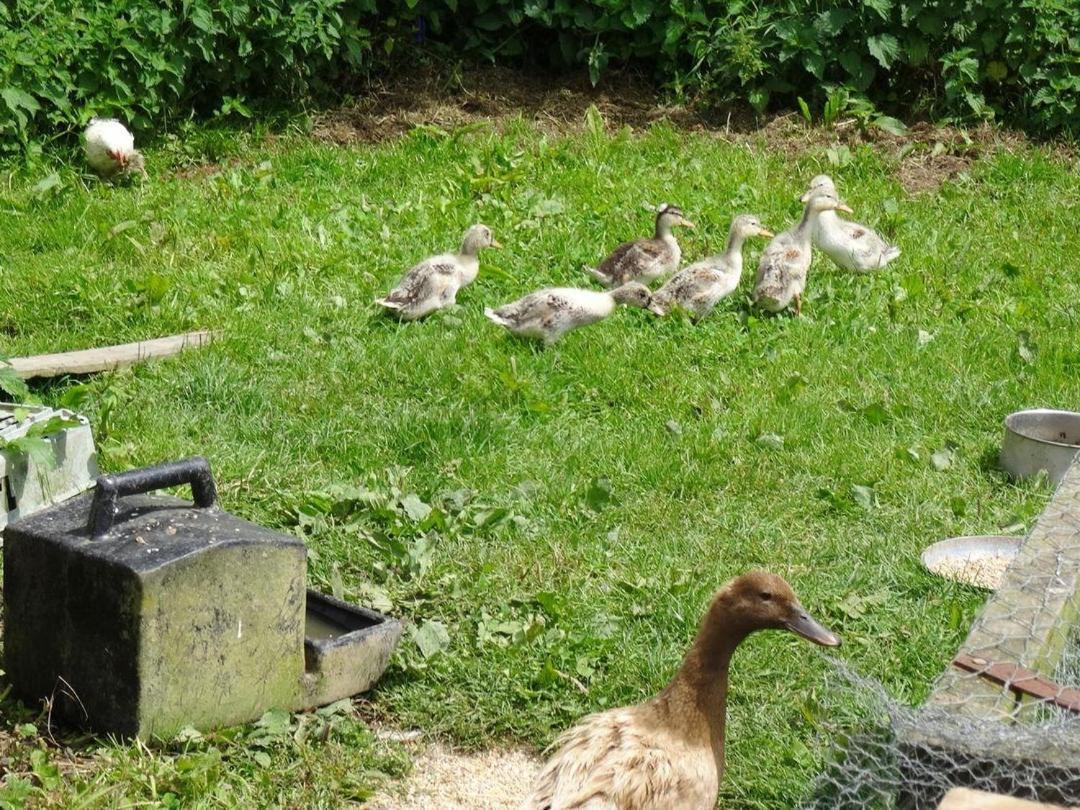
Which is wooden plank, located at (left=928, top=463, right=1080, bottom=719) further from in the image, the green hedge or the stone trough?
Answer: the green hedge

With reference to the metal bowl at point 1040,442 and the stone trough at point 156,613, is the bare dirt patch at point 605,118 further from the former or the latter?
the stone trough at point 156,613

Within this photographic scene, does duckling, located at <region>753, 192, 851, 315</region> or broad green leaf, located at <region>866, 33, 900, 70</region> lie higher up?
broad green leaf, located at <region>866, 33, 900, 70</region>

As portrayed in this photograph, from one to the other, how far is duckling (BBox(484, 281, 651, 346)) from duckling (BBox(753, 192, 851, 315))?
0.96 metres

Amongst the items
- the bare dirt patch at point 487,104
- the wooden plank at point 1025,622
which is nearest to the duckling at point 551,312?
the wooden plank at point 1025,622

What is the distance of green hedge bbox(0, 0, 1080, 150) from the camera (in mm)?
10680

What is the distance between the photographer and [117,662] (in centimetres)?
447

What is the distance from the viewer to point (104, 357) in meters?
7.44

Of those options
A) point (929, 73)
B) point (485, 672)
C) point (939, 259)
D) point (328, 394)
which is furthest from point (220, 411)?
point (929, 73)

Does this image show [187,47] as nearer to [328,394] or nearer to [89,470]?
[328,394]

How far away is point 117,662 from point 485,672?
4.11 ft

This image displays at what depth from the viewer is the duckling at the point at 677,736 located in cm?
397

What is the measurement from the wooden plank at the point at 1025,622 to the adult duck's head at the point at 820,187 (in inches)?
189

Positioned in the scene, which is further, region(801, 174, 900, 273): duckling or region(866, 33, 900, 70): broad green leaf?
region(866, 33, 900, 70): broad green leaf

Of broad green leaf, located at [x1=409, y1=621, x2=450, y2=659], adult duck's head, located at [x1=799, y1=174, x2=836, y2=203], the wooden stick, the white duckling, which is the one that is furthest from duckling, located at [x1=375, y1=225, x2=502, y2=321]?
broad green leaf, located at [x1=409, y1=621, x2=450, y2=659]
